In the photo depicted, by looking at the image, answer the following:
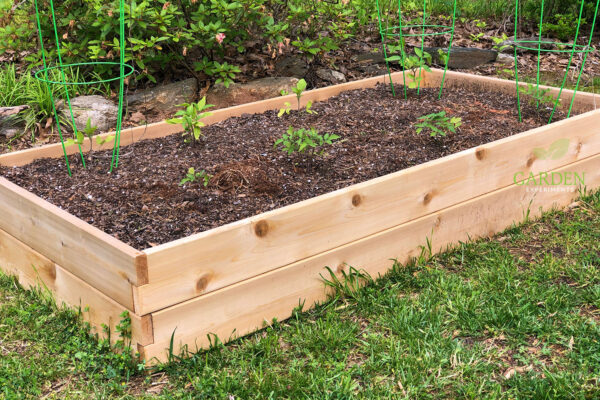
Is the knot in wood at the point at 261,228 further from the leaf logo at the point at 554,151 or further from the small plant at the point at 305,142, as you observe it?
the leaf logo at the point at 554,151

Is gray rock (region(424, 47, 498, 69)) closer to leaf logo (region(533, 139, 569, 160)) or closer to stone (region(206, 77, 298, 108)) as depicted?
stone (region(206, 77, 298, 108))

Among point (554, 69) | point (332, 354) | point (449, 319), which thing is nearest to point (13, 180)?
point (332, 354)

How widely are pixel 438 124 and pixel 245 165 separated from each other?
3.64 feet

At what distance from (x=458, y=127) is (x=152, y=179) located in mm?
1708

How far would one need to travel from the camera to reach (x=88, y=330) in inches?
104

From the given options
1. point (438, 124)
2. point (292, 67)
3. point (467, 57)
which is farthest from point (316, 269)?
point (467, 57)

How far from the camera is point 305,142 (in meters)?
3.15

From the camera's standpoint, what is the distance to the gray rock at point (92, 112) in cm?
443

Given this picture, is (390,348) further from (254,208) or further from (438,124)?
(438,124)

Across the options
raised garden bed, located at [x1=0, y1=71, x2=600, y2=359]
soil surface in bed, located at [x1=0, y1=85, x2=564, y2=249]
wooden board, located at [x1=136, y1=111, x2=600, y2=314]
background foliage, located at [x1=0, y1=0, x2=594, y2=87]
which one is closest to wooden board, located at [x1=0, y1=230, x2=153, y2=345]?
raised garden bed, located at [x1=0, y1=71, x2=600, y2=359]

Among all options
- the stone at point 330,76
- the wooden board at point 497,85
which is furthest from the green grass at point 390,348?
the stone at point 330,76

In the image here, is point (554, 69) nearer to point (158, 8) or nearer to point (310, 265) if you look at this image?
point (158, 8)

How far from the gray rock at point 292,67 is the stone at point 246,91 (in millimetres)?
398

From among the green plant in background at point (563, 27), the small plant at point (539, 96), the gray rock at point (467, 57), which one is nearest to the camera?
the small plant at point (539, 96)
